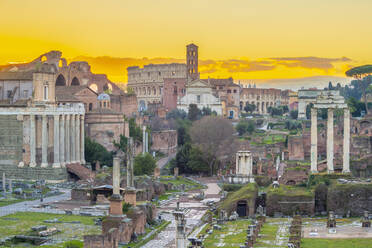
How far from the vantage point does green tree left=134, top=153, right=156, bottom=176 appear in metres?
61.5

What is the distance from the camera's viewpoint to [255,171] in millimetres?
63812

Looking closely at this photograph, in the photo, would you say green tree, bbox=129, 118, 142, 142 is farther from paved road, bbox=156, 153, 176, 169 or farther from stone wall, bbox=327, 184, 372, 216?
stone wall, bbox=327, 184, 372, 216

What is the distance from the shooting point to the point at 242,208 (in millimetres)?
44469

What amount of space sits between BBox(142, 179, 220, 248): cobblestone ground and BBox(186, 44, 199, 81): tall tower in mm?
71991

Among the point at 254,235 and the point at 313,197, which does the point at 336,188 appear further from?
the point at 254,235

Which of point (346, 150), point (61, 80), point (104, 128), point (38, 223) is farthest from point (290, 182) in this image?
point (61, 80)

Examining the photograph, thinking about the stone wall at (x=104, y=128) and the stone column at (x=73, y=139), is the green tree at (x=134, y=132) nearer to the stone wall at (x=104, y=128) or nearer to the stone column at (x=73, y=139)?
the stone wall at (x=104, y=128)

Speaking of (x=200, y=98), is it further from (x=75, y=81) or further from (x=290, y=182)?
(x=290, y=182)

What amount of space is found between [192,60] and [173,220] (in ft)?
296

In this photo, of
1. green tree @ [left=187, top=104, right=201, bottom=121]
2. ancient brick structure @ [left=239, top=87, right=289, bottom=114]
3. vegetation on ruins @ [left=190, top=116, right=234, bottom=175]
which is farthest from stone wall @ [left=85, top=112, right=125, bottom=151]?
ancient brick structure @ [left=239, top=87, right=289, bottom=114]

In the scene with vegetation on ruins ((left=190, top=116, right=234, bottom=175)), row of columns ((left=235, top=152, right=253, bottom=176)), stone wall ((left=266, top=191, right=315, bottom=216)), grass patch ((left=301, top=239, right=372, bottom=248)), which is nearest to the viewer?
grass patch ((left=301, top=239, right=372, bottom=248))

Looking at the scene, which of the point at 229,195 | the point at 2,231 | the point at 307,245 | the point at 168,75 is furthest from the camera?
the point at 168,75

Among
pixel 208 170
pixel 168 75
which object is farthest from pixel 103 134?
pixel 168 75

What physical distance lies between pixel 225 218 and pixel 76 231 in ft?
33.4
